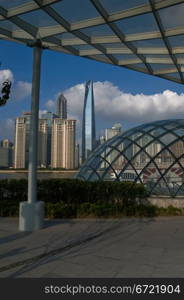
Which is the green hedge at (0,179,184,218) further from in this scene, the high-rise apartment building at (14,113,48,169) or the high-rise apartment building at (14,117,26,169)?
the high-rise apartment building at (14,117,26,169)

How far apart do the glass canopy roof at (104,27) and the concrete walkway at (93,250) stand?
637cm

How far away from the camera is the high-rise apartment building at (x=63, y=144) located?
76375mm

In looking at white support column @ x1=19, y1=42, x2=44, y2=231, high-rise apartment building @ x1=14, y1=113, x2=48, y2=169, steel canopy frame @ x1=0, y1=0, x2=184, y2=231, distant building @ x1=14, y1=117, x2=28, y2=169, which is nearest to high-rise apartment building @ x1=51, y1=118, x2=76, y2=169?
high-rise apartment building @ x1=14, y1=113, x2=48, y2=169

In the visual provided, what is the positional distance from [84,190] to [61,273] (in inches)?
286

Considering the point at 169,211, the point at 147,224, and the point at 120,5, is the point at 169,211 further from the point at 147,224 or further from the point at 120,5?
the point at 120,5

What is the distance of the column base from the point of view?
8430 millimetres

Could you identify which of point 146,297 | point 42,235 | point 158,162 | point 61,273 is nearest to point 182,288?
point 146,297

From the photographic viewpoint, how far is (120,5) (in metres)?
7.77

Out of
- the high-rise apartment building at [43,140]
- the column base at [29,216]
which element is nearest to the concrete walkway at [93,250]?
the column base at [29,216]

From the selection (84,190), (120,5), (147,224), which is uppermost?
(120,5)

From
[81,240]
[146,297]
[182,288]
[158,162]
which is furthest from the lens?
[158,162]

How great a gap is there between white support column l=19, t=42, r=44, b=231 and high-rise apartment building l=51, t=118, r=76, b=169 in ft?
Result: 205

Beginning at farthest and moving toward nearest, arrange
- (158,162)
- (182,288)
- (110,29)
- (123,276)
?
(158,162) < (110,29) < (123,276) < (182,288)

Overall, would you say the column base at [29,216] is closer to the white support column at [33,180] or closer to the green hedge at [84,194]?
the white support column at [33,180]
